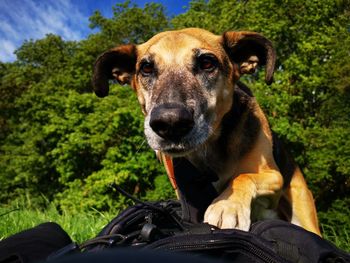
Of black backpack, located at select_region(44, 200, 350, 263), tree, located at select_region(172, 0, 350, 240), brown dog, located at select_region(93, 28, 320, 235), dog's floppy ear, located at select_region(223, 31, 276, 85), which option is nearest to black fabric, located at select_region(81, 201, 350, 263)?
black backpack, located at select_region(44, 200, 350, 263)

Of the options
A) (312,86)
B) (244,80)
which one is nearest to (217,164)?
(312,86)

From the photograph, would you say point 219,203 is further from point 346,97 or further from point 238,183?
point 346,97

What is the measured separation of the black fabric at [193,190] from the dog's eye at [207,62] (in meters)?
0.86

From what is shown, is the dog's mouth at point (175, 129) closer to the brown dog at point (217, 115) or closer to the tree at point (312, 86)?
the brown dog at point (217, 115)

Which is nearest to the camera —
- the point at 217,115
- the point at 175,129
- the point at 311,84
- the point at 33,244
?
the point at 33,244

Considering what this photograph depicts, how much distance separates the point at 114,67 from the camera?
4.06 m

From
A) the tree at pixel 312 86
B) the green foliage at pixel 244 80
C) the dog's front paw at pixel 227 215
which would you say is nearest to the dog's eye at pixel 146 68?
the dog's front paw at pixel 227 215

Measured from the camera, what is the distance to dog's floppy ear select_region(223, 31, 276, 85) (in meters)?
3.67

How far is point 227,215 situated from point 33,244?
1192 millimetres

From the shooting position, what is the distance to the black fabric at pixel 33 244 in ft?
5.63

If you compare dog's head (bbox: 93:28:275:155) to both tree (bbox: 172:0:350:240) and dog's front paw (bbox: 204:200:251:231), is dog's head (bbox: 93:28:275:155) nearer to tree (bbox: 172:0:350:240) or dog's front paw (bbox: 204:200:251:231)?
dog's front paw (bbox: 204:200:251:231)

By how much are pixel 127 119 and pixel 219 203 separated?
66.0 ft

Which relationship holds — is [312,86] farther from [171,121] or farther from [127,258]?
A: [127,258]

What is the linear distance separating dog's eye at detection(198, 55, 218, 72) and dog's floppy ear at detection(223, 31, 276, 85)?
0.94 ft
